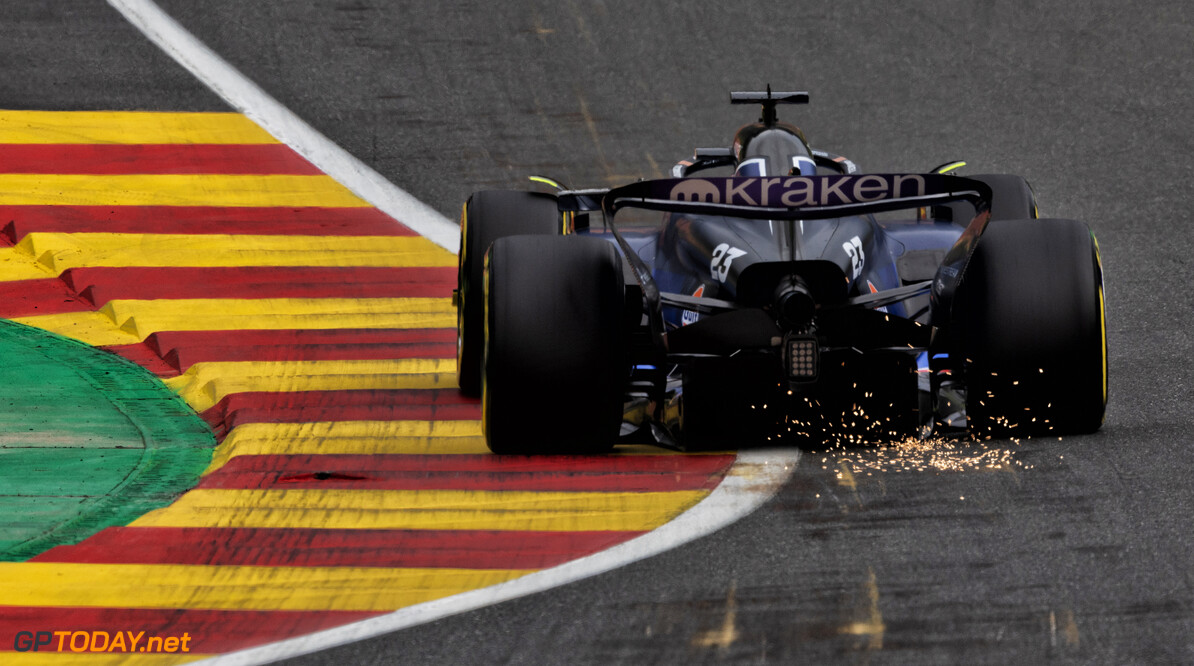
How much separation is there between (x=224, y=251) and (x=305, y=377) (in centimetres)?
250

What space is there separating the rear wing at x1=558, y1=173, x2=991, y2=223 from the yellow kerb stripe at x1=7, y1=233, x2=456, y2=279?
4375mm

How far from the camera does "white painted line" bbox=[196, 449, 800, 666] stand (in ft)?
15.5

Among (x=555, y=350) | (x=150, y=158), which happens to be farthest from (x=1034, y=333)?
(x=150, y=158)

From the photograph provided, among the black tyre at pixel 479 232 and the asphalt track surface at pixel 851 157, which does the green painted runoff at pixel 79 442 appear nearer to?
the black tyre at pixel 479 232

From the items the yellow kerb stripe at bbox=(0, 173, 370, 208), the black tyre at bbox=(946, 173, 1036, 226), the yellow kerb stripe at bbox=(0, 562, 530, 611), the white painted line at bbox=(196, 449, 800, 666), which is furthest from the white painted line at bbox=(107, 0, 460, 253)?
the yellow kerb stripe at bbox=(0, 562, 530, 611)

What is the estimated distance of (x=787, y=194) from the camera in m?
6.30

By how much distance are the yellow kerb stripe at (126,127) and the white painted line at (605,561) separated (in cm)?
718

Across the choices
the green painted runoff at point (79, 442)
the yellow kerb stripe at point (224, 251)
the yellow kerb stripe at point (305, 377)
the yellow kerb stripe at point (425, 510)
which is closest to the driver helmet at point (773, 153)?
the yellow kerb stripe at point (305, 377)

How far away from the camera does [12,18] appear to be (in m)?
14.8

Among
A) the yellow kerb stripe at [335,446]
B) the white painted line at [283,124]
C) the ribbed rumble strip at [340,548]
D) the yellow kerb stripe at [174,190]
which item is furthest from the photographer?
the white painted line at [283,124]

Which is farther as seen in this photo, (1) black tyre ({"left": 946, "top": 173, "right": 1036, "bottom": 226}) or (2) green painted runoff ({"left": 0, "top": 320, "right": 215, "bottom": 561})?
(1) black tyre ({"left": 946, "top": 173, "right": 1036, "bottom": 226})

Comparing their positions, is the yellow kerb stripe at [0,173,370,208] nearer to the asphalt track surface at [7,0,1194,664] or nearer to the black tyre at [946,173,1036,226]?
the asphalt track surface at [7,0,1194,664]

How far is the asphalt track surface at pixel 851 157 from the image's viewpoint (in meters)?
4.70

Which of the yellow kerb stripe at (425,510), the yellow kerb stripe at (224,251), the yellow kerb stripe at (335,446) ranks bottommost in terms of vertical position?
the yellow kerb stripe at (425,510)
